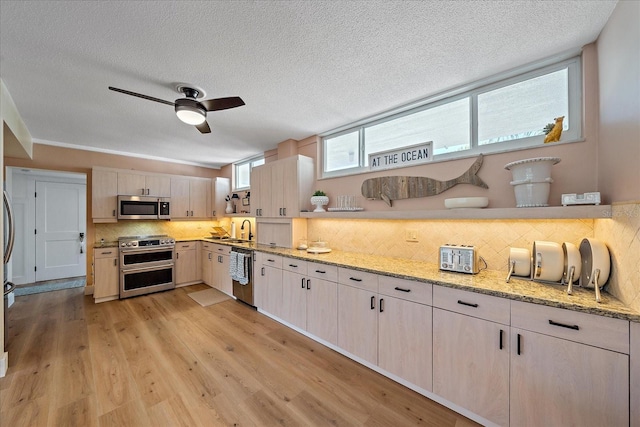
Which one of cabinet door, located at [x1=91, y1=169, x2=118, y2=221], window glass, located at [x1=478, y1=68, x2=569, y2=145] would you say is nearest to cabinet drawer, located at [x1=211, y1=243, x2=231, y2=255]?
cabinet door, located at [x1=91, y1=169, x2=118, y2=221]

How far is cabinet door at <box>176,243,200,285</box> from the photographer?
4812 millimetres

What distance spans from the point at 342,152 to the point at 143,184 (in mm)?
3943

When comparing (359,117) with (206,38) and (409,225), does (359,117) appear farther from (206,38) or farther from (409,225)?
(206,38)

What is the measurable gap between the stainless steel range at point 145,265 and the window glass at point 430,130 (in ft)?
13.5

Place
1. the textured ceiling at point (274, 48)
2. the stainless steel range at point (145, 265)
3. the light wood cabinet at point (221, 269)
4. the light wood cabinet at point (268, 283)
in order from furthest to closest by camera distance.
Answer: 1. the light wood cabinet at point (221, 269)
2. the stainless steel range at point (145, 265)
3. the light wood cabinet at point (268, 283)
4. the textured ceiling at point (274, 48)

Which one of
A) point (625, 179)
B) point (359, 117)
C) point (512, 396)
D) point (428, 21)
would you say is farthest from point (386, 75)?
point (512, 396)

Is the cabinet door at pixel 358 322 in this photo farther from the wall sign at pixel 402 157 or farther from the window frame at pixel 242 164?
the window frame at pixel 242 164

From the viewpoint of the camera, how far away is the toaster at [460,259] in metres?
1.98

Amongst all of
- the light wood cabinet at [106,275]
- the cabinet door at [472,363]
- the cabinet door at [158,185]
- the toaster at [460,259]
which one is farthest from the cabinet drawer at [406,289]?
the cabinet door at [158,185]

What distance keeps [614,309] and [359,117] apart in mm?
2712

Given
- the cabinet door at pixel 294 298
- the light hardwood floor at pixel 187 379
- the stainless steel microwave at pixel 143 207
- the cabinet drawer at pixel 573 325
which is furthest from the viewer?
the stainless steel microwave at pixel 143 207

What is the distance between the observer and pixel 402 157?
9.10ft

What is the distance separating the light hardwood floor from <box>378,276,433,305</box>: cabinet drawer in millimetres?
787

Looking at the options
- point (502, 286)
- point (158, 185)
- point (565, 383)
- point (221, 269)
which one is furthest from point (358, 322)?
point (158, 185)
